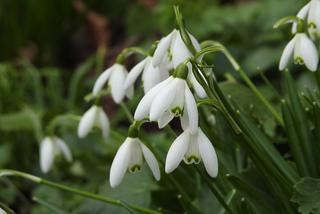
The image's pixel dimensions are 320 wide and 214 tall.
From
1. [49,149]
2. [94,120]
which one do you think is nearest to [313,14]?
[94,120]

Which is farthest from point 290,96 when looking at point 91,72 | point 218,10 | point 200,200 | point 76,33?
point 76,33

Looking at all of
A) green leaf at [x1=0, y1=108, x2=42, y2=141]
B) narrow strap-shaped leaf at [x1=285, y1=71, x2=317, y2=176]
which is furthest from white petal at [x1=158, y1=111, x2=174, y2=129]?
green leaf at [x1=0, y1=108, x2=42, y2=141]

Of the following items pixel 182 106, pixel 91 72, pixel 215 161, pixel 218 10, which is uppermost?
pixel 182 106

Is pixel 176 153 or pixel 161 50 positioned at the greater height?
pixel 161 50

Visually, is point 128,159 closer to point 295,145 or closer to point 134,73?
point 134,73

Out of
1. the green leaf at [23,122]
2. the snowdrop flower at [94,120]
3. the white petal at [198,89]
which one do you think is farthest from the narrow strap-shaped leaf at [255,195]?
the green leaf at [23,122]

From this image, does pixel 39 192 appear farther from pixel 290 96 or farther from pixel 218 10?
pixel 218 10

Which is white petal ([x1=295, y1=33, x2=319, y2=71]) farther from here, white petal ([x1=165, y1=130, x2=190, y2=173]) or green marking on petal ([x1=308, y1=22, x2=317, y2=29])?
white petal ([x1=165, y1=130, x2=190, y2=173])
